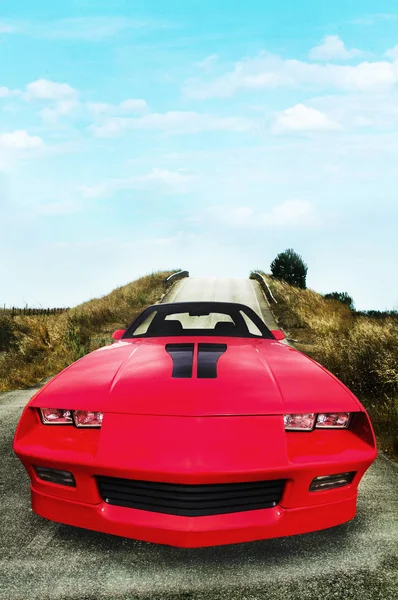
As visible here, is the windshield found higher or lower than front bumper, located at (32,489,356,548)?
higher

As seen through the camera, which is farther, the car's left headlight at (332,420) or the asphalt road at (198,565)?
the car's left headlight at (332,420)

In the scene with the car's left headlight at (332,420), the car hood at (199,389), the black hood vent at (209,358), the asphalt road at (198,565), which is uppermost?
the black hood vent at (209,358)

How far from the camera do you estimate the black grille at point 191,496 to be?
2754 millimetres

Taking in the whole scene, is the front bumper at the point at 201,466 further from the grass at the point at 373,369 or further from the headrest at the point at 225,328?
the grass at the point at 373,369

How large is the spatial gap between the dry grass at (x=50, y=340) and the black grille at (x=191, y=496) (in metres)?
7.35

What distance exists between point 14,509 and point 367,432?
2.34m

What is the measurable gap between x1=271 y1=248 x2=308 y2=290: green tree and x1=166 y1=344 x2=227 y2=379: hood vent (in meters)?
32.3

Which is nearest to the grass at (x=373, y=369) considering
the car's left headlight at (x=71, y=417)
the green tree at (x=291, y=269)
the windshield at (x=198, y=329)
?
the windshield at (x=198, y=329)

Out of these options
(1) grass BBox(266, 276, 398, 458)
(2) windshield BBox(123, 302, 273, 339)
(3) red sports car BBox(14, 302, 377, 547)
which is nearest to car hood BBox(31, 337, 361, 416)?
(3) red sports car BBox(14, 302, 377, 547)

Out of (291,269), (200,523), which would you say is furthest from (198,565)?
(291,269)

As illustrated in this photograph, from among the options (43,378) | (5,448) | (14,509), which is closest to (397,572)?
(14,509)

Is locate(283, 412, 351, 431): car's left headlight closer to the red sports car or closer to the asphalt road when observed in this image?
the red sports car

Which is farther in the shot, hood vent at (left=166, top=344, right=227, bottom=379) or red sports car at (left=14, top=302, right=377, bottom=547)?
hood vent at (left=166, top=344, right=227, bottom=379)

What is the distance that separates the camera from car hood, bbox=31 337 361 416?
2953 mm
